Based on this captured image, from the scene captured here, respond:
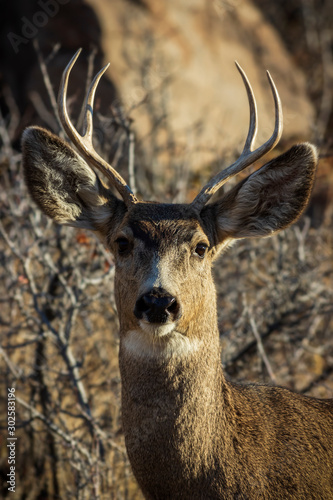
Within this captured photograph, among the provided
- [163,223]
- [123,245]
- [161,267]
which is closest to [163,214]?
[163,223]

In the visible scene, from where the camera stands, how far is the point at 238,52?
39.4 feet

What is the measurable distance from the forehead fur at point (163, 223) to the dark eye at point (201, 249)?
0.08 m

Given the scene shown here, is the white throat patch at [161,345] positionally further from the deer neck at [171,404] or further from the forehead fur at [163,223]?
the forehead fur at [163,223]

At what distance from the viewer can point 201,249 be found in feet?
11.8

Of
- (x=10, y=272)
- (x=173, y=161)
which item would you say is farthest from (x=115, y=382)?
(x=173, y=161)

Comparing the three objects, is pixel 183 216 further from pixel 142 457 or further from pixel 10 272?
pixel 10 272

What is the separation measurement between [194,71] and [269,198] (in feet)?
Result: 25.8

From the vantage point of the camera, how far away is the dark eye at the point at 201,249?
3571mm

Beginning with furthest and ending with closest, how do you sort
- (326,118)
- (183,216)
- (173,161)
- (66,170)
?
(326,118), (173,161), (66,170), (183,216)

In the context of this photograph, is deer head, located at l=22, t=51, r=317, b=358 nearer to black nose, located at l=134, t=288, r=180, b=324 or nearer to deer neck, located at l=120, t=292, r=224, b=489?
black nose, located at l=134, t=288, r=180, b=324

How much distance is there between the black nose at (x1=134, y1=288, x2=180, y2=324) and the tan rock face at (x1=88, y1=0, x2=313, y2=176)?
20.1 feet

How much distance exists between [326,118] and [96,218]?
32.0 feet

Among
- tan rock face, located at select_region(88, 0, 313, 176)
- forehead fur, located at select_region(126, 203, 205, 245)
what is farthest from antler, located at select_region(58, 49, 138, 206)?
tan rock face, located at select_region(88, 0, 313, 176)

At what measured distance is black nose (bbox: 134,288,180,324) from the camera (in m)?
3.02
